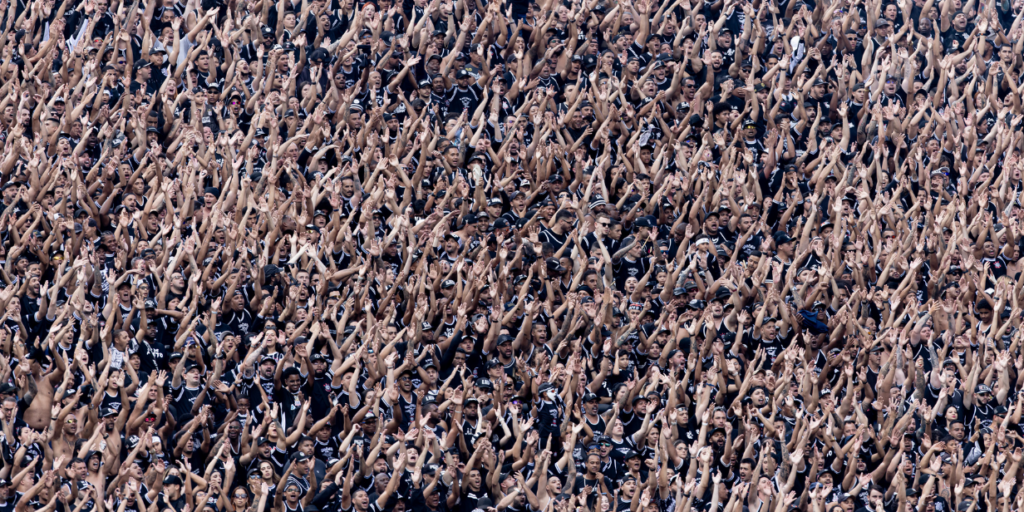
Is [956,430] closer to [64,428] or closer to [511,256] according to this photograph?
[511,256]

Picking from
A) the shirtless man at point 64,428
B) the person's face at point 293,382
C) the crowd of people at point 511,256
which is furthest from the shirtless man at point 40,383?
the person's face at point 293,382

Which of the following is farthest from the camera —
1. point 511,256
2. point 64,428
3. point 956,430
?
point 511,256

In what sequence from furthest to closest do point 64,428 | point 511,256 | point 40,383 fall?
1. point 511,256
2. point 40,383
3. point 64,428

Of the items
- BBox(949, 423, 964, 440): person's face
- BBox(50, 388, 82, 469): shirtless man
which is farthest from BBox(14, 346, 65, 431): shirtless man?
BBox(949, 423, 964, 440): person's face

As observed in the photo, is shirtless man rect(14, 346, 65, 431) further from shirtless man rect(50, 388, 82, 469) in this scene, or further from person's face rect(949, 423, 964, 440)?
person's face rect(949, 423, 964, 440)

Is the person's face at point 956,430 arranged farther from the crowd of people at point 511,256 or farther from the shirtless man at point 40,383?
the shirtless man at point 40,383

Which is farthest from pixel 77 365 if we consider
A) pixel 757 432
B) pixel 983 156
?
pixel 983 156

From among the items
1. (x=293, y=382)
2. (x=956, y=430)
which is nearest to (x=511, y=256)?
(x=293, y=382)

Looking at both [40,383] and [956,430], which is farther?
[956,430]

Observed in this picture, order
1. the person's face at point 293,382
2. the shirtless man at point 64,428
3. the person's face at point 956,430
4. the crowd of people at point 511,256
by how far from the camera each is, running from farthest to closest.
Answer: the person's face at point 956,430 → the person's face at point 293,382 → the crowd of people at point 511,256 → the shirtless man at point 64,428
